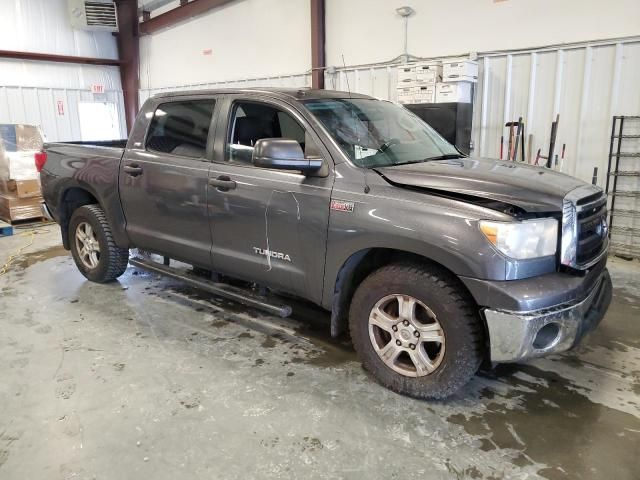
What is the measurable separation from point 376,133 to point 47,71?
11232 mm

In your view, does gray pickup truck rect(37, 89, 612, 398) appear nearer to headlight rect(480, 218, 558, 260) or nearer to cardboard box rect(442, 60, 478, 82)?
headlight rect(480, 218, 558, 260)

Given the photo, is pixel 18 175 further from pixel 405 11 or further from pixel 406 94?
pixel 405 11

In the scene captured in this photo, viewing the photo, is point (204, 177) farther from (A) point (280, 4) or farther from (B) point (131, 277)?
(A) point (280, 4)

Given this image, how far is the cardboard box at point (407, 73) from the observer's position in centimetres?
653

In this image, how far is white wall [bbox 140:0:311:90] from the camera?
9070mm

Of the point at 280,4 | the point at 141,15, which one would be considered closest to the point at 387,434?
the point at 280,4

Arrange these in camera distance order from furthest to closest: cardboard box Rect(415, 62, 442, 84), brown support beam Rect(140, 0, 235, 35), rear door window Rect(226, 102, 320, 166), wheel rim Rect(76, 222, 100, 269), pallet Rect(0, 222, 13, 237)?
brown support beam Rect(140, 0, 235, 35) → pallet Rect(0, 222, 13, 237) → cardboard box Rect(415, 62, 442, 84) → wheel rim Rect(76, 222, 100, 269) → rear door window Rect(226, 102, 320, 166)

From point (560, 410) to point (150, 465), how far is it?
6.84 ft

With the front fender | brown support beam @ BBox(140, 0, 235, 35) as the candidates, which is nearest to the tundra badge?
the front fender

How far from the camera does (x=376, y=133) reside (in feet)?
10.5

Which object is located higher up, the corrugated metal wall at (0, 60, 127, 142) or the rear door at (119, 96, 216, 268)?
the corrugated metal wall at (0, 60, 127, 142)

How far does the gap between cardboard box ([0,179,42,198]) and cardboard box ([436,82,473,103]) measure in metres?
6.17

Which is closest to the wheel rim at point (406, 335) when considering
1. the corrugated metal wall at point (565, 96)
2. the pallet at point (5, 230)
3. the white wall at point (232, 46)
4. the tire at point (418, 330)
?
the tire at point (418, 330)

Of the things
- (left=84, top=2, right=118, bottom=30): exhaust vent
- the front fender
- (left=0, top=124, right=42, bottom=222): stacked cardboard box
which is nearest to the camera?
the front fender
